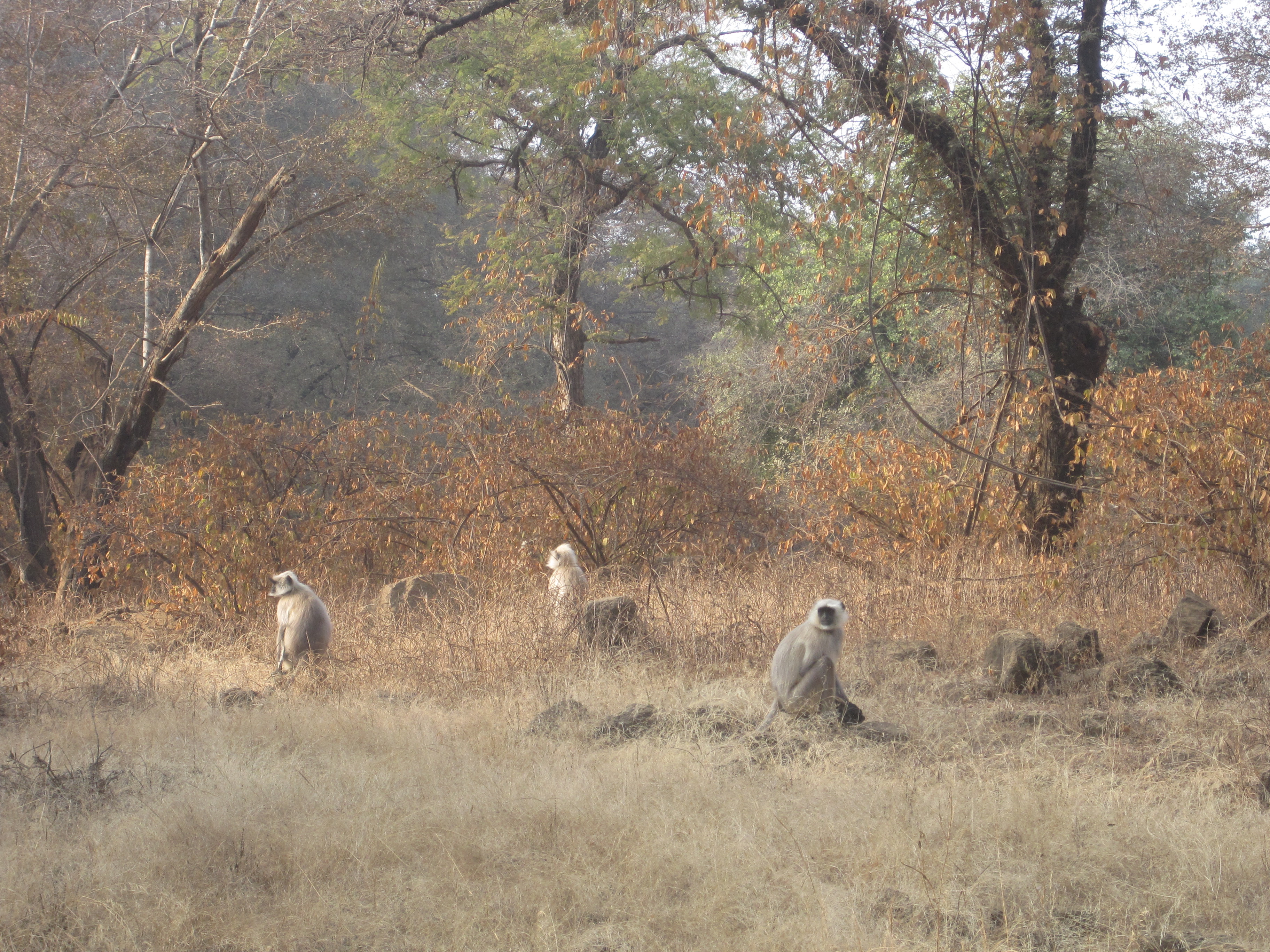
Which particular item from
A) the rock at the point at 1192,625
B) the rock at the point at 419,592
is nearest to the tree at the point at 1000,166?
the rock at the point at 1192,625

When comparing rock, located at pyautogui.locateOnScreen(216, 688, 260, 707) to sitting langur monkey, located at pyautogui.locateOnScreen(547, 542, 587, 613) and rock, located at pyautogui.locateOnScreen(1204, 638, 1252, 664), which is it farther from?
rock, located at pyautogui.locateOnScreen(1204, 638, 1252, 664)

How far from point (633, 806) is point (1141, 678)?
11.0 ft

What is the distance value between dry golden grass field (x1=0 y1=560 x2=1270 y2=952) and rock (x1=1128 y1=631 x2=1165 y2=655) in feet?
0.42

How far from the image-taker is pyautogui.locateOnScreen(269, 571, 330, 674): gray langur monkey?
7.80m

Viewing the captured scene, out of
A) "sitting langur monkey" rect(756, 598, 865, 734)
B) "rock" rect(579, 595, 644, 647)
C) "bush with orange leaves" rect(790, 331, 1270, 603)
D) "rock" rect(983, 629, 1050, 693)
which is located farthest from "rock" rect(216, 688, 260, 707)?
"bush with orange leaves" rect(790, 331, 1270, 603)

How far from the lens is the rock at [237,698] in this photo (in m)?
6.80

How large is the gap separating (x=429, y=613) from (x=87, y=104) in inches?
332

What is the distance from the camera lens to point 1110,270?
17156mm

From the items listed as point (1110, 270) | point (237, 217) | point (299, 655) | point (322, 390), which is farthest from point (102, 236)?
point (1110, 270)

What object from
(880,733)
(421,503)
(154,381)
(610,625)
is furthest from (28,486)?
(880,733)

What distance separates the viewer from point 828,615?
5.52 meters

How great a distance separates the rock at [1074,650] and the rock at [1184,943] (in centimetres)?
319

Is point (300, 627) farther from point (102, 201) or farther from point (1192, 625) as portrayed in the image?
point (102, 201)

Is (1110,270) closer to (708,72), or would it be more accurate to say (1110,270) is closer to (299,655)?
(708,72)
